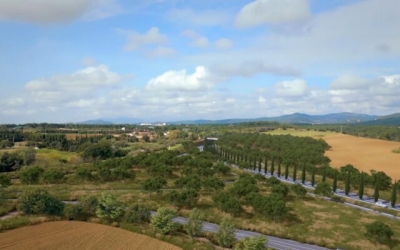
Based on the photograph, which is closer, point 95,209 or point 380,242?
point 380,242

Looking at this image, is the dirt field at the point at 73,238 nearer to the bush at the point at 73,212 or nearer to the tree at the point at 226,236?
the bush at the point at 73,212

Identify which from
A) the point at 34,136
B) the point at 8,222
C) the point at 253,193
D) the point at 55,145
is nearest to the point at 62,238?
the point at 8,222

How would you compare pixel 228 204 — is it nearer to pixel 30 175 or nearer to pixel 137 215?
pixel 137 215

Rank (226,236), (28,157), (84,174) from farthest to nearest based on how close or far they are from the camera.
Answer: (28,157) < (84,174) < (226,236)

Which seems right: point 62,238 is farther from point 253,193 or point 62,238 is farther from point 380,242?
point 380,242

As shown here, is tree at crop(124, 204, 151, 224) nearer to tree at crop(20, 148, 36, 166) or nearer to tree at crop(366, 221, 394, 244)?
tree at crop(366, 221, 394, 244)

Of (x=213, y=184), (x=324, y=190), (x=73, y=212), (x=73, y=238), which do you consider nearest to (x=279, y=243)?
(x=213, y=184)

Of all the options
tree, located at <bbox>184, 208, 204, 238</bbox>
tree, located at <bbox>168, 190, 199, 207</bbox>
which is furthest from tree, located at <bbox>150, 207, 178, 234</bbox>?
tree, located at <bbox>168, 190, 199, 207</bbox>
